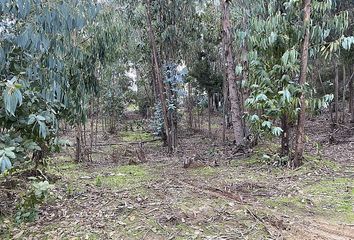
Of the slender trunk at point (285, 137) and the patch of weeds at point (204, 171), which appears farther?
the slender trunk at point (285, 137)

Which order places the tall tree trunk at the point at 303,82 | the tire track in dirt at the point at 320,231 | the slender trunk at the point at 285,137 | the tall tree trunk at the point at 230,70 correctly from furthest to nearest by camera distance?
1. the tall tree trunk at the point at 230,70
2. the slender trunk at the point at 285,137
3. the tall tree trunk at the point at 303,82
4. the tire track in dirt at the point at 320,231

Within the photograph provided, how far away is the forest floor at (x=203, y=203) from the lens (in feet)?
12.4

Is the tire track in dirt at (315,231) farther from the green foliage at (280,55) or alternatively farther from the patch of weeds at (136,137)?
the patch of weeds at (136,137)

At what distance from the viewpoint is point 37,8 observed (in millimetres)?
3541

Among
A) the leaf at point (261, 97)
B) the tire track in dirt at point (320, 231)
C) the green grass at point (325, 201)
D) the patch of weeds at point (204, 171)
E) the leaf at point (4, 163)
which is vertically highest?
the leaf at point (261, 97)

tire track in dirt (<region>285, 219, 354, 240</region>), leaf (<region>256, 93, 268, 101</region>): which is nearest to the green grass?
tire track in dirt (<region>285, 219, 354, 240</region>)

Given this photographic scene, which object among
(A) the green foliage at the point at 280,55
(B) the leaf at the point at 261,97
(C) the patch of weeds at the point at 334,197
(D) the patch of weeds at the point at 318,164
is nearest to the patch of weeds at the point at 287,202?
(C) the patch of weeds at the point at 334,197

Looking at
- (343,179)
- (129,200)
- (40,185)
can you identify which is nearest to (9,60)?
(40,185)

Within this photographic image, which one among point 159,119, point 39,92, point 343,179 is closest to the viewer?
point 39,92

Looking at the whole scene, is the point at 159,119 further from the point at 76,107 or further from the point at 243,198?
the point at 243,198

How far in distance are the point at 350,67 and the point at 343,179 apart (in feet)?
27.7

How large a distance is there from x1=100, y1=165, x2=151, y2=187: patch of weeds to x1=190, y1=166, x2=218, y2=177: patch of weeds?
854 millimetres

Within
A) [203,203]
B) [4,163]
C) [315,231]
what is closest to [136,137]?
[203,203]

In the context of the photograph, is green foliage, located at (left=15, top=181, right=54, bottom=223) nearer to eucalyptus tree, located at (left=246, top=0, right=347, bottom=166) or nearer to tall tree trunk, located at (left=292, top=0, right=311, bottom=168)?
eucalyptus tree, located at (left=246, top=0, right=347, bottom=166)
